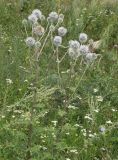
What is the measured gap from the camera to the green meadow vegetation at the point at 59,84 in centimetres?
377

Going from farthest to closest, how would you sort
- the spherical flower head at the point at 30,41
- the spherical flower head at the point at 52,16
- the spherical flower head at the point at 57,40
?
the spherical flower head at the point at 52,16 < the spherical flower head at the point at 57,40 < the spherical flower head at the point at 30,41

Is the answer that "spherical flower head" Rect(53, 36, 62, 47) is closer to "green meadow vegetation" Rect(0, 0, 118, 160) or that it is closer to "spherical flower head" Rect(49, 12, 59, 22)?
"green meadow vegetation" Rect(0, 0, 118, 160)

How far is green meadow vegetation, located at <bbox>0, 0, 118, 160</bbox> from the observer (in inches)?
148

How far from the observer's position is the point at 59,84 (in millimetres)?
5219

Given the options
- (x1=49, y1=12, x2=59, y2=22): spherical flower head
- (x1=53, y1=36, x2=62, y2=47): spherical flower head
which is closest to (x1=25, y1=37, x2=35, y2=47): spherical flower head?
(x1=53, y1=36, x2=62, y2=47): spherical flower head

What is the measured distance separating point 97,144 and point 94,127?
24cm

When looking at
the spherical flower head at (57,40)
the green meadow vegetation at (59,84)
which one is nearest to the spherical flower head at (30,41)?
the green meadow vegetation at (59,84)

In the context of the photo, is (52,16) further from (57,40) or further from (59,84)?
(59,84)

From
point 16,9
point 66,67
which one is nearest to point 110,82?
point 66,67

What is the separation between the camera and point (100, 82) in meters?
5.87

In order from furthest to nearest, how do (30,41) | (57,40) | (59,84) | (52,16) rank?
1. (59,84)
2. (52,16)
3. (57,40)
4. (30,41)

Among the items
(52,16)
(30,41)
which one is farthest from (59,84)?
(30,41)

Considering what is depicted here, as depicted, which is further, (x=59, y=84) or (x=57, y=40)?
(x=59, y=84)

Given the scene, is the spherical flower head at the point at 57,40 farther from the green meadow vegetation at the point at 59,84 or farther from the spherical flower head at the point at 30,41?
the spherical flower head at the point at 30,41
